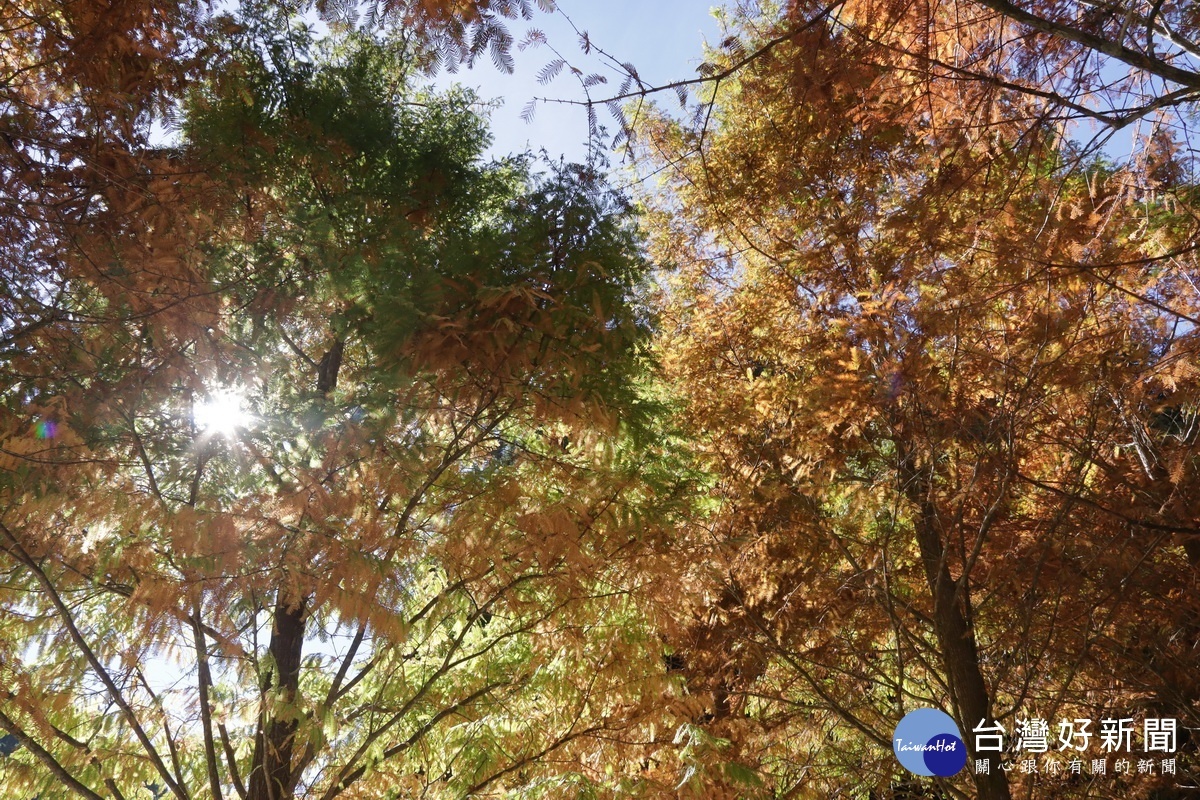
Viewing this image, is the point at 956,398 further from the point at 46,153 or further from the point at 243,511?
the point at 46,153

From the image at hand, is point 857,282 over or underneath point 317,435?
over

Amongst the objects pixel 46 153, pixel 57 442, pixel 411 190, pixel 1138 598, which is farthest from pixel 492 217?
pixel 1138 598

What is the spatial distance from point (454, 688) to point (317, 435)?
80.1 inches

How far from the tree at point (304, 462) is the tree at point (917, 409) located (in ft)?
3.75

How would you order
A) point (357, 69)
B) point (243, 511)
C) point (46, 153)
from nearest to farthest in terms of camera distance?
1. point (243, 511)
2. point (46, 153)
3. point (357, 69)

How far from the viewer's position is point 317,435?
3943 millimetres

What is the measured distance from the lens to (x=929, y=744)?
14.6 ft

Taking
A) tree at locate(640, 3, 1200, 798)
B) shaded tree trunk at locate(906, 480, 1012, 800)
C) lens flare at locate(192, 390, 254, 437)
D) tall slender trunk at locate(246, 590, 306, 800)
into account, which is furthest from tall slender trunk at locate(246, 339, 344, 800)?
shaded tree trunk at locate(906, 480, 1012, 800)

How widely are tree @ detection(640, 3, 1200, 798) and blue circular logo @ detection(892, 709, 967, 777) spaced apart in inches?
7.4

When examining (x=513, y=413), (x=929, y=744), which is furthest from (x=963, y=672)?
(x=513, y=413)

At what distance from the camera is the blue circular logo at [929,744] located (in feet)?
14.1

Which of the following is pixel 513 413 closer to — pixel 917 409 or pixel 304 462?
pixel 304 462

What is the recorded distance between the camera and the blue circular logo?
4293 millimetres

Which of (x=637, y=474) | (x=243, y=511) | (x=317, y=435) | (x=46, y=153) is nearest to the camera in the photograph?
(x=243, y=511)
